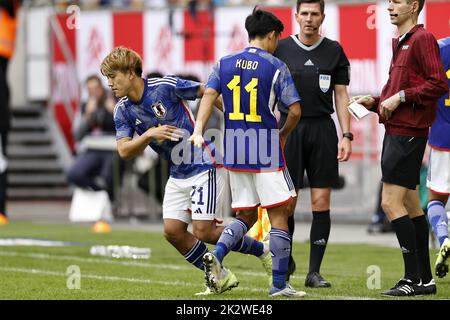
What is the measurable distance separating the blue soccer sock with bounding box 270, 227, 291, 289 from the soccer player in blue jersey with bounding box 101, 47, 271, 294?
48 cm

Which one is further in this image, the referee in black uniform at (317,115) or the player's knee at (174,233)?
the referee in black uniform at (317,115)

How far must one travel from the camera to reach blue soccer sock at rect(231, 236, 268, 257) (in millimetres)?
10320

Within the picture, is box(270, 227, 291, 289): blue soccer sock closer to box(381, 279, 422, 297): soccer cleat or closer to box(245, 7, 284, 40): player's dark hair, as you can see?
box(381, 279, 422, 297): soccer cleat

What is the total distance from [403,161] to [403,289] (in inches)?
39.1

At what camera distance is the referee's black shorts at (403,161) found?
10.0 m

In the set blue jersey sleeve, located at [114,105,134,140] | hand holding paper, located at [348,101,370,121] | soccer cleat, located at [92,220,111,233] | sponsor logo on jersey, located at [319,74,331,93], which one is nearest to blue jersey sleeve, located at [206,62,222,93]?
blue jersey sleeve, located at [114,105,134,140]

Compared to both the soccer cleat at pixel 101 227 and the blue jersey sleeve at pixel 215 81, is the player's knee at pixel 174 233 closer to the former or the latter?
the blue jersey sleeve at pixel 215 81

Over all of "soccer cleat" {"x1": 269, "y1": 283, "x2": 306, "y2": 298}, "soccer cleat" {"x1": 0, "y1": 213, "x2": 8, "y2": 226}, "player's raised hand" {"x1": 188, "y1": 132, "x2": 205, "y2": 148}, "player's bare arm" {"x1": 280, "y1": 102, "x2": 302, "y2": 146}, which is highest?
"player's bare arm" {"x1": 280, "y1": 102, "x2": 302, "y2": 146}

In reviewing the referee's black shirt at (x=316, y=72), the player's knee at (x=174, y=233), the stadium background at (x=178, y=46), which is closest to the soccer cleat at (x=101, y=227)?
the stadium background at (x=178, y=46)

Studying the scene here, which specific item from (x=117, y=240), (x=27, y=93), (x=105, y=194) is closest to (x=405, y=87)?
(x=117, y=240)

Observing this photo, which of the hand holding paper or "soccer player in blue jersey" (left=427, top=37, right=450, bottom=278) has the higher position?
the hand holding paper

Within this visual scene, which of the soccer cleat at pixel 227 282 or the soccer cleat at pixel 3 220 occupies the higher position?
the soccer cleat at pixel 227 282

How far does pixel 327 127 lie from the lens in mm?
11148

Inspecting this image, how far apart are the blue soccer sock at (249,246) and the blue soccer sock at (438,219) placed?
1565 millimetres
